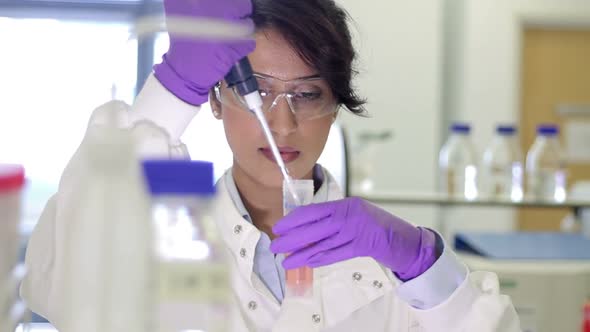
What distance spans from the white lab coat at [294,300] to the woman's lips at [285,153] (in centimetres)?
13

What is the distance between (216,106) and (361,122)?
3122 millimetres

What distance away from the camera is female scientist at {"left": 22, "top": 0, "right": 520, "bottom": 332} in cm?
109

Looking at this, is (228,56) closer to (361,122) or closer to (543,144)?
(543,144)

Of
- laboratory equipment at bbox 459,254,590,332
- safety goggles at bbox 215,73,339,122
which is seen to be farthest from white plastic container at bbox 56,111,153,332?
laboratory equipment at bbox 459,254,590,332

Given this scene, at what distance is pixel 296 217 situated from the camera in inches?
41.4

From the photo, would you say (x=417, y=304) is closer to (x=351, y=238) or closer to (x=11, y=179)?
Result: (x=351, y=238)

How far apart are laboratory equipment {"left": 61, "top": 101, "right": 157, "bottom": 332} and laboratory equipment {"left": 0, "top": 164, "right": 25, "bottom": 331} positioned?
0.24 feet

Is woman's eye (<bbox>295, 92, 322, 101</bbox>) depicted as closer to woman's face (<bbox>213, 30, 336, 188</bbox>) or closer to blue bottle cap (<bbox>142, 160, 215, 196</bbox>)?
woman's face (<bbox>213, 30, 336, 188</bbox>)

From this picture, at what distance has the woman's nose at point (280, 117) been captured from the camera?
4.36 feet

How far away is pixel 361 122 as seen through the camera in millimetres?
4527

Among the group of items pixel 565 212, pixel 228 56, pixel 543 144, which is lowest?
pixel 565 212

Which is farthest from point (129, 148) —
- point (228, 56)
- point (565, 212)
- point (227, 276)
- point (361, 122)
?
point (565, 212)

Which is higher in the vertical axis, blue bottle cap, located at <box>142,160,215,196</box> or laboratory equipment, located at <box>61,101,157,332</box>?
blue bottle cap, located at <box>142,160,215,196</box>

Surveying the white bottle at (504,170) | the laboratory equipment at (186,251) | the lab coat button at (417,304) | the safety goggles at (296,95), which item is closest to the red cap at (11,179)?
the laboratory equipment at (186,251)
